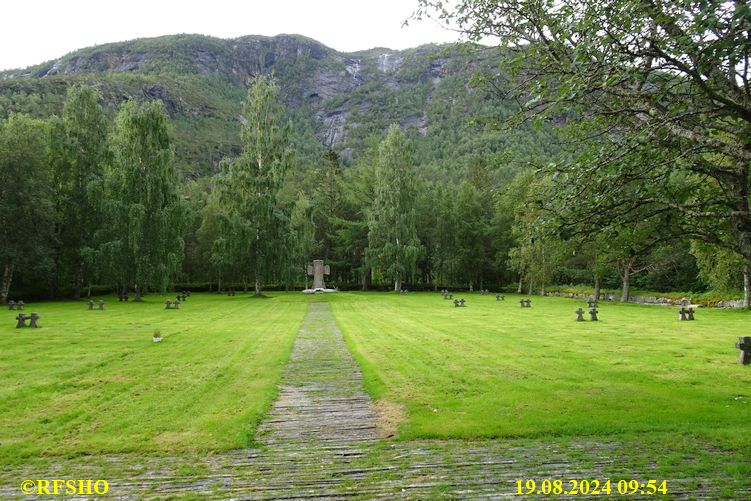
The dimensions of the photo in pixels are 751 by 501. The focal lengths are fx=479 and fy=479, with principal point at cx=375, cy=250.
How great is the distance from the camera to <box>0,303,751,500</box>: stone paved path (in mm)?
4902

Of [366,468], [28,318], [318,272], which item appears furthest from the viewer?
[318,272]

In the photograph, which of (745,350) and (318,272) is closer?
(745,350)

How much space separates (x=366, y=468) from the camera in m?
5.52

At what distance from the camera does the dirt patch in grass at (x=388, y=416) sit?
6875 millimetres

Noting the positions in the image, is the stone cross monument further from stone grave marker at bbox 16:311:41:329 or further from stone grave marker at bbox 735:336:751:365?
stone grave marker at bbox 735:336:751:365

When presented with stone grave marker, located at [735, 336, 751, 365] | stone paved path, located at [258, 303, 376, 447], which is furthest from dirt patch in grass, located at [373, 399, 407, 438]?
stone grave marker, located at [735, 336, 751, 365]

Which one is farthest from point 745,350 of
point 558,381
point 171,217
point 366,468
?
point 171,217

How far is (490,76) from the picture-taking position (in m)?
8.24

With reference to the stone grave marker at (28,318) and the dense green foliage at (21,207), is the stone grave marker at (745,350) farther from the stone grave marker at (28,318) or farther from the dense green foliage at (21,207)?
the dense green foliage at (21,207)

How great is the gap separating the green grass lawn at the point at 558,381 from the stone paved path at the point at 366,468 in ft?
2.12

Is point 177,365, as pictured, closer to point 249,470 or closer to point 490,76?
point 249,470

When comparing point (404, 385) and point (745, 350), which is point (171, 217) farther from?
point (745, 350)

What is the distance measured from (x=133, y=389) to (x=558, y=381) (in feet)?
27.8

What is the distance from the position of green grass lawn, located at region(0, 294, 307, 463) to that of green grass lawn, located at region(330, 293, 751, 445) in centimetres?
256
